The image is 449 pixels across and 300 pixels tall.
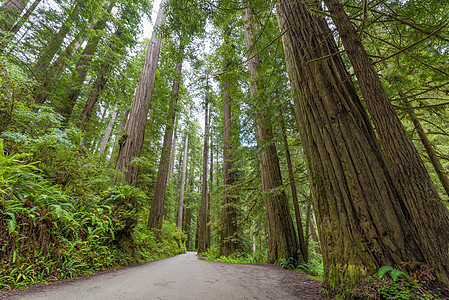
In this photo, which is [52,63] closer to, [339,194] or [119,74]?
[119,74]

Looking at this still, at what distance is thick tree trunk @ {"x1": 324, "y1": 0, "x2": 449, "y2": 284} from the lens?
1588mm

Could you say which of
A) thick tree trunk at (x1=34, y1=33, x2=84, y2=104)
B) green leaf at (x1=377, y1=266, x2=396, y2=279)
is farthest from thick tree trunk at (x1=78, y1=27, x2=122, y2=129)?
green leaf at (x1=377, y1=266, x2=396, y2=279)

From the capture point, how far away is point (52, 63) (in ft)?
23.5

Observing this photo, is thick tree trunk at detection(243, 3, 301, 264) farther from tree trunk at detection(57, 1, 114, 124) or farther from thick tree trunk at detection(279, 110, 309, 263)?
tree trunk at detection(57, 1, 114, 124)

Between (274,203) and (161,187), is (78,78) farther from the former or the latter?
(274,203)

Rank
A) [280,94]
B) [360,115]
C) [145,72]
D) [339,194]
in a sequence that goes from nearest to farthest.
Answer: [339,194], [360,115], [280,94], [145,72]

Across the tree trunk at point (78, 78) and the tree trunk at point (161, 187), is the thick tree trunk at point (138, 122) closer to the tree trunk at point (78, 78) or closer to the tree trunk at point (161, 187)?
the tree trunk at point (78, 78)

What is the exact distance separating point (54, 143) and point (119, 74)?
656 centimetres

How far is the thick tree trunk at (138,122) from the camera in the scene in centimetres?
557

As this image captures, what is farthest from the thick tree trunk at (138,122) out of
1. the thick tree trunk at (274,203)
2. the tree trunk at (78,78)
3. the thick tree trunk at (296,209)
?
the thick tree trunk at (296,209)

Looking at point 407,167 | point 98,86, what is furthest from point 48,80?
point 407,167

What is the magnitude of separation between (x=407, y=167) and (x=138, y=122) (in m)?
6.66

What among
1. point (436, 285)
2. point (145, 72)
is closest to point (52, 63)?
point (145, 72)

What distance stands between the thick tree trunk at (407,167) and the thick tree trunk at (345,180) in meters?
0.09
